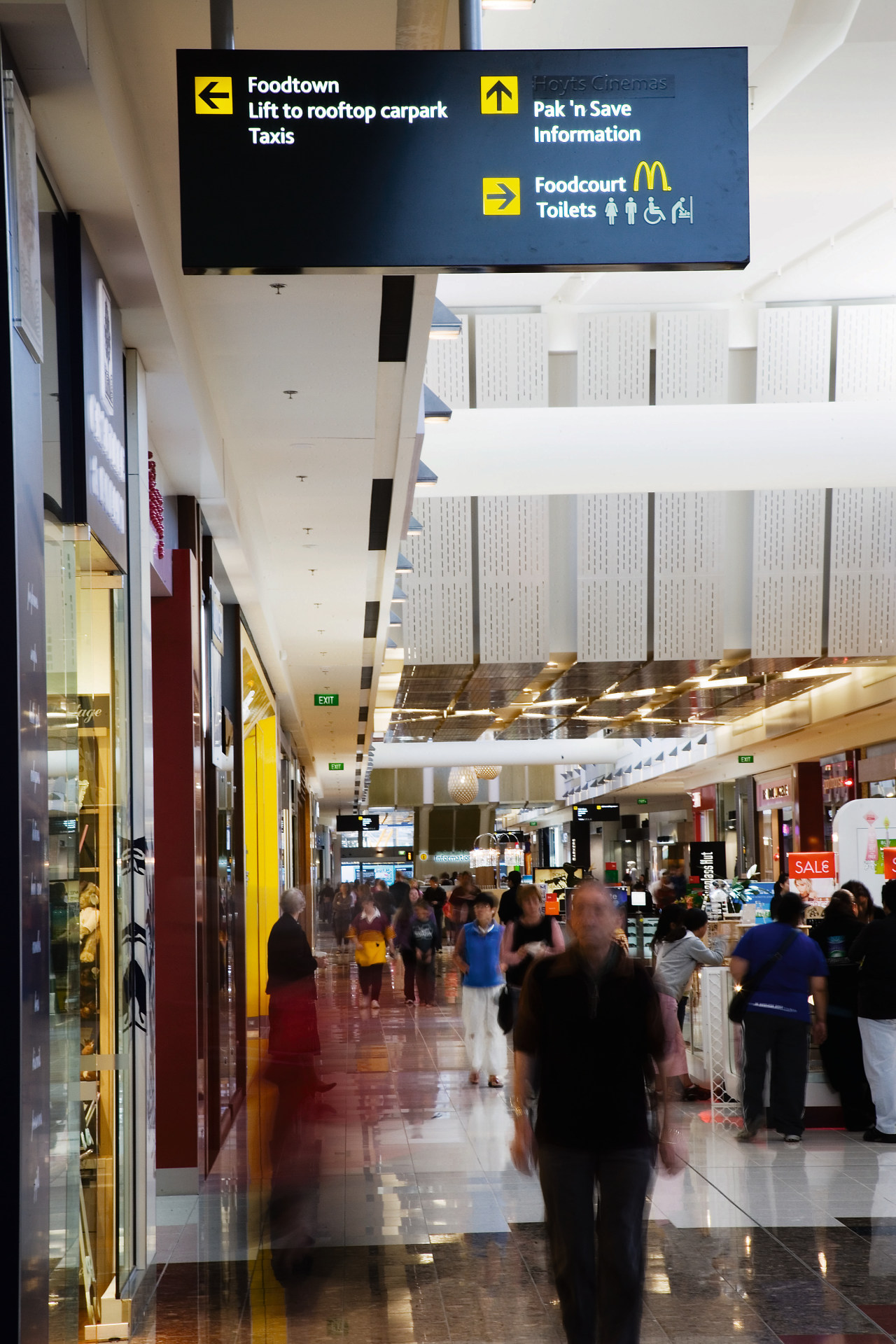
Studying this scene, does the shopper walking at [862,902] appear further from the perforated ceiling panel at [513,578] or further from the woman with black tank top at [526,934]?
the perforated ceiling panel at [513,578]

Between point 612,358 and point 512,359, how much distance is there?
4.38 feet

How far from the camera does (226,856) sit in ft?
32.7

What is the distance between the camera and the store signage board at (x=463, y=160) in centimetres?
347

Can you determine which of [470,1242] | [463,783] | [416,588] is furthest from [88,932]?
[463,783]

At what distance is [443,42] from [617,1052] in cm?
304

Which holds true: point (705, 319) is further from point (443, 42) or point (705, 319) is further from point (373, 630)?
point (443, 42)

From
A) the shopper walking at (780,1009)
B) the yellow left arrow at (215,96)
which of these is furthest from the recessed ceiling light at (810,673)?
the yellow left arrow at (215,96)

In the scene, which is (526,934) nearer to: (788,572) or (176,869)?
(176,869)

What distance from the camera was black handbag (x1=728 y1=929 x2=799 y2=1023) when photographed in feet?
27.0

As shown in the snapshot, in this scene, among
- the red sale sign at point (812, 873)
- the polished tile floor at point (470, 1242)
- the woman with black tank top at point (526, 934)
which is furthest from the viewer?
the red sale sign at point (812, 873)

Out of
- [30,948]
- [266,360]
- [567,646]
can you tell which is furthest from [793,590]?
[30,948]

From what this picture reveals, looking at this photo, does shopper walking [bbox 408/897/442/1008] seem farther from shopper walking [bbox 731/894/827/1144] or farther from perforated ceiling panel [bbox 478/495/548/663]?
shopper walking [bbox 731/894/827/1144]

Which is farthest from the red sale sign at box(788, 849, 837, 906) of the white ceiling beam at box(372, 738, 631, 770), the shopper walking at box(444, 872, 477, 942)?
the white ceiling beam at box(372, 738, 631, 770)

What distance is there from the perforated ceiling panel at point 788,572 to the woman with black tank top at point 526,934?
32.1 feet
